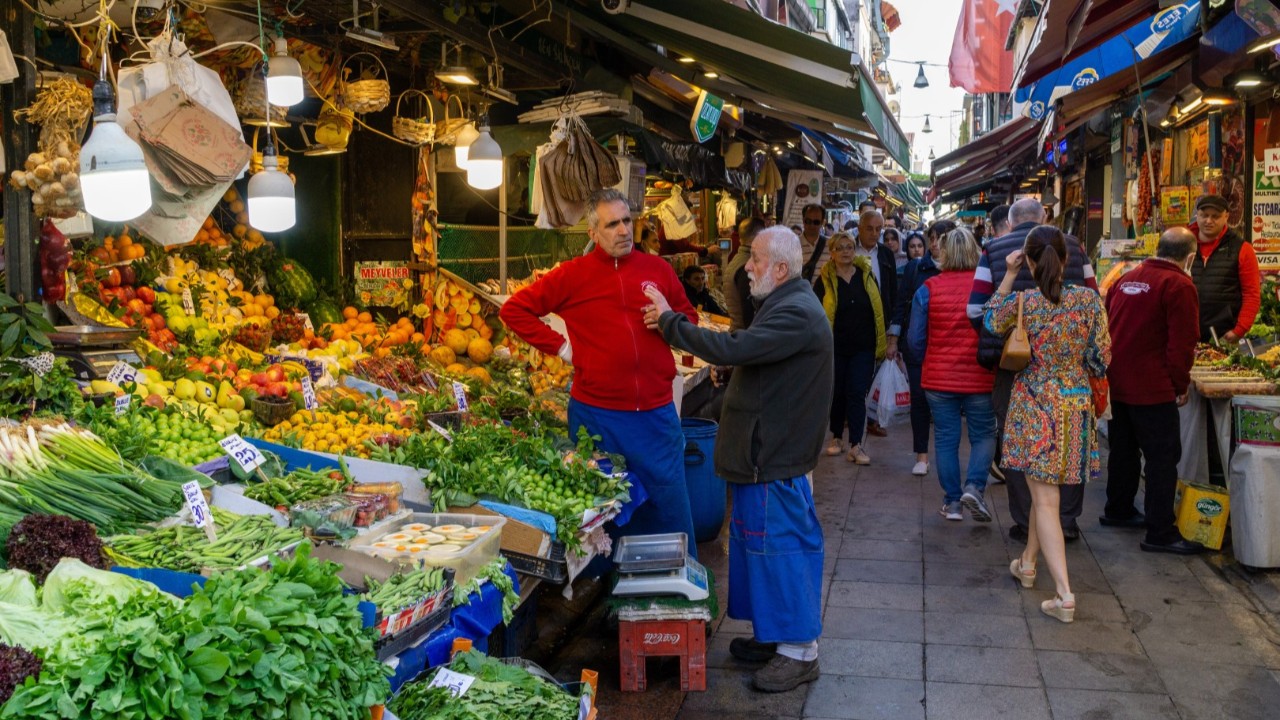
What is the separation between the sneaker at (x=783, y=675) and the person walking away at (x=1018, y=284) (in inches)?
93.6

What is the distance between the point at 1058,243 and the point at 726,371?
4359 mm

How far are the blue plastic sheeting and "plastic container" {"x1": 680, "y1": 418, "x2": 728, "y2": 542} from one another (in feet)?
8.52

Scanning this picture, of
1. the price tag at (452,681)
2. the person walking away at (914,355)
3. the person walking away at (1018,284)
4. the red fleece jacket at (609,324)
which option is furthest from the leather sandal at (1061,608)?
the price tag at (452,681)

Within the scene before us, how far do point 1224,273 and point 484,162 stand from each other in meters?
5.56

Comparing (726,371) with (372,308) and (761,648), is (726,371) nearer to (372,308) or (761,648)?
(372,308)

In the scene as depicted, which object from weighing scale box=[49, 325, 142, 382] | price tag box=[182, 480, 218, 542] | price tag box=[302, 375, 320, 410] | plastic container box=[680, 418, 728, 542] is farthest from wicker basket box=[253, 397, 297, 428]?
plastic container box=[680, 418, 728, 542]

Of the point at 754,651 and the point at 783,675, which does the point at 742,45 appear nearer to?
the point at 754,651

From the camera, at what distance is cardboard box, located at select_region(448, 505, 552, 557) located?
165 inches

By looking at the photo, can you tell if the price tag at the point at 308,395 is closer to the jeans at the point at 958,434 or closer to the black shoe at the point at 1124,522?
the jeans at the point at 958,434

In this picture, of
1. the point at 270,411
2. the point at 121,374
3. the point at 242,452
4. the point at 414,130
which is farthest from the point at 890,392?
the point at 121,374

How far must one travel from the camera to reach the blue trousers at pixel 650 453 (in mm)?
5266

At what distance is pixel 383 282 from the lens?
8094mm

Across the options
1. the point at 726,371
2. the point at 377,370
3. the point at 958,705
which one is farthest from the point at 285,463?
the point at 726,371

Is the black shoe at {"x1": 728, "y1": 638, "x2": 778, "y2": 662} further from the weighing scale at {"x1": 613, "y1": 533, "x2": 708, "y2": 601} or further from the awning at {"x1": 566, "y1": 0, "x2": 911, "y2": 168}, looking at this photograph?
the awning at {"x1": 566, "y1": 0, "x2": 911, "y2": 168}
